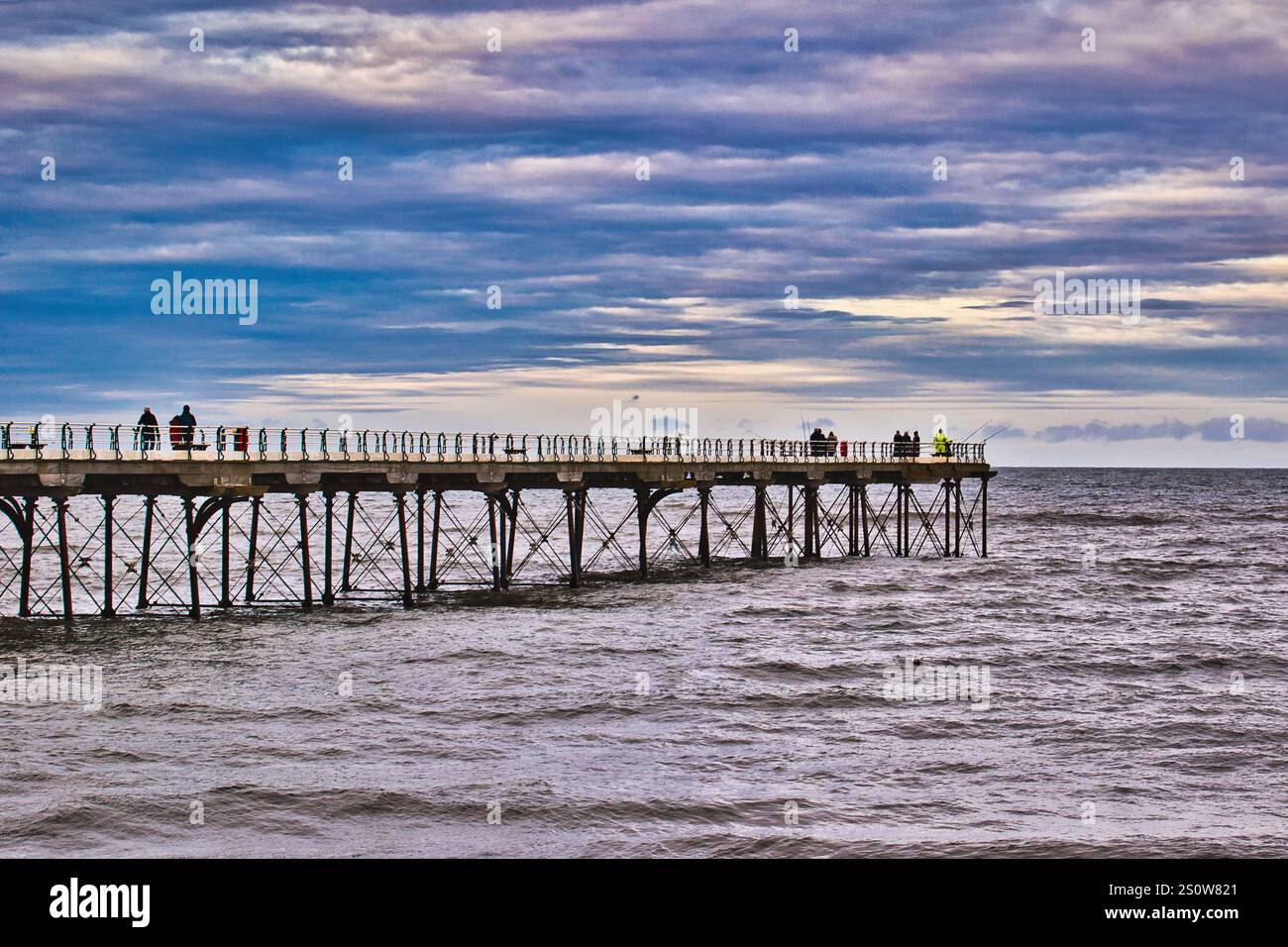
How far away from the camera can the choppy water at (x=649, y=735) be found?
21.5 metres

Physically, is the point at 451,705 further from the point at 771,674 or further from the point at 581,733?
the point at 771,674

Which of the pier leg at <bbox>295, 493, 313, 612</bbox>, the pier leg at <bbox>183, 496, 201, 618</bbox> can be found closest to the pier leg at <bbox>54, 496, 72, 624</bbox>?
the pier leg at <bbox>183, 496, 201, 618</bbox>

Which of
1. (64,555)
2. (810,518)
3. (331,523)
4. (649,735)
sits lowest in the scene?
(649,735)

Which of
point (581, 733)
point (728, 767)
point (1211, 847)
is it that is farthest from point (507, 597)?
point (1211, 847)

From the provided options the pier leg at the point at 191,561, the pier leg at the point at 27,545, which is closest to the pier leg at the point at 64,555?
the pier leg at the point at 27,545

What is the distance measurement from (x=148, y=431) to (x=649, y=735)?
22983 mm

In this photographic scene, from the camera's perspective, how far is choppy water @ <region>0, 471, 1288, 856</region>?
2145 cm

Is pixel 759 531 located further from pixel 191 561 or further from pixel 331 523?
pixel 191 561

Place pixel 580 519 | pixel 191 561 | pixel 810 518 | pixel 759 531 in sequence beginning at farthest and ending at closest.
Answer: pixel 810 518
pixel 759 531
pixel 580 519
pixel 191 561

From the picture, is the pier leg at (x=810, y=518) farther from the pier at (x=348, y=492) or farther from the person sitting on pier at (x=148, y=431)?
the person sitting on pier at (x=148, y=431)

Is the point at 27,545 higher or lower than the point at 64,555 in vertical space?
higher

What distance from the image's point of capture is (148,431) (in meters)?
44.2

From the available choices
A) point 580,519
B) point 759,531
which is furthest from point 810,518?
point 580,519
